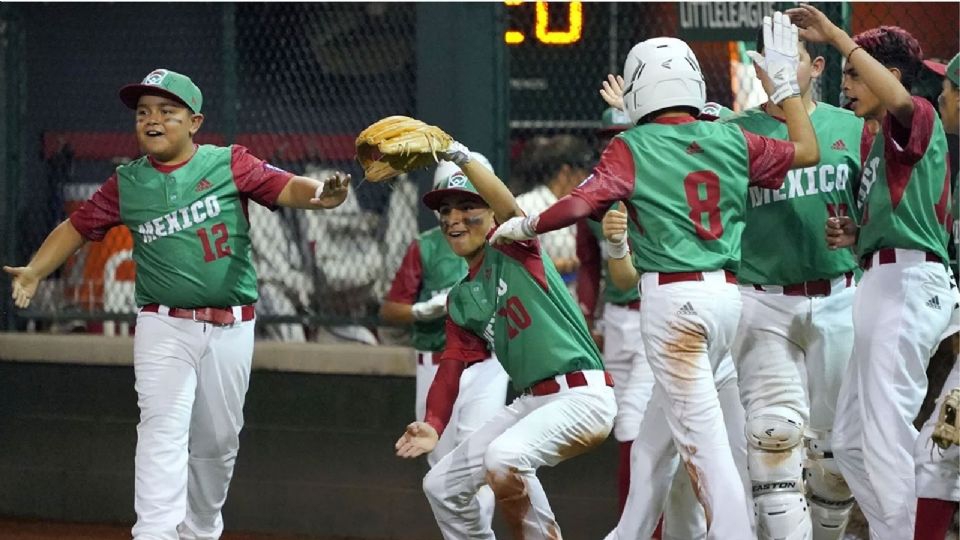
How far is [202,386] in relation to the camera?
20.7ft

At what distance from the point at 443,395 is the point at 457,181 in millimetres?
938

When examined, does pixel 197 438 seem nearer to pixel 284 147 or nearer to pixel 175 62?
pixel 284 147

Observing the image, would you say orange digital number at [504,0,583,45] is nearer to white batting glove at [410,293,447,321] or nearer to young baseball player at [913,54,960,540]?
white batting glove at [410,293,447,321]

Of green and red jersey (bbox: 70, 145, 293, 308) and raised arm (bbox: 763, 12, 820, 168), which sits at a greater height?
raised arm (bbox: 763, 12, 820, 168)

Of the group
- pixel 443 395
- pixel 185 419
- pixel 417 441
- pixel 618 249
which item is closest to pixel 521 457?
pixel 417 441

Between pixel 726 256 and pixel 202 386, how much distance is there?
2304 millimetres

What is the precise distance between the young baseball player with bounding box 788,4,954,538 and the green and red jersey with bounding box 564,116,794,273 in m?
0.45

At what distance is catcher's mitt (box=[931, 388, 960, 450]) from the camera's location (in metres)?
5.00

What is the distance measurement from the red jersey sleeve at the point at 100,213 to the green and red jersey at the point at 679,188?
2210 millimetres

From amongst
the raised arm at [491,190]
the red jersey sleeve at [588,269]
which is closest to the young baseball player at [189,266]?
the raised arm at [491,190]

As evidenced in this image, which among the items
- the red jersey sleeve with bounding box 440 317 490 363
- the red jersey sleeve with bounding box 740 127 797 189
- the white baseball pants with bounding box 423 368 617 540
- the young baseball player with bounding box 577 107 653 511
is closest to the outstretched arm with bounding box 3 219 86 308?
the red jersey sleeve with bounding box 440 317 490 363

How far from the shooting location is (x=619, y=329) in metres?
7.62

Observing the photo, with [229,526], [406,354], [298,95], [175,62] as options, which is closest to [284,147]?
[298,95]

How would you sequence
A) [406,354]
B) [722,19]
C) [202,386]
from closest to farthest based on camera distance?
[202,386] → [722,19] → [406,354]
